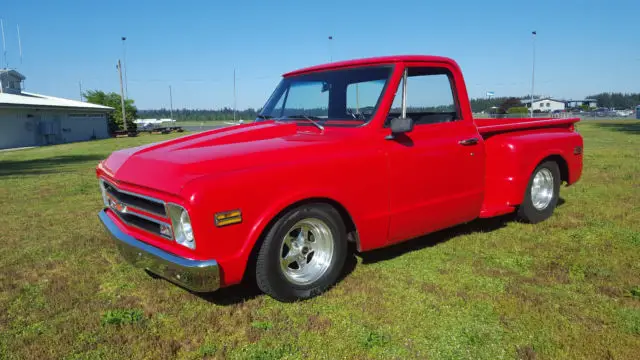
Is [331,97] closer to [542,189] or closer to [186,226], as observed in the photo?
[186,226]

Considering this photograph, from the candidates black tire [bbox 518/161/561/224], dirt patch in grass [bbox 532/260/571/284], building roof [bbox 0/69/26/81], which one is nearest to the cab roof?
black tire [bbox 518/161/561/224]

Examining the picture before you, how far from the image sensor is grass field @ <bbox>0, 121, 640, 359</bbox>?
2676 millimetres

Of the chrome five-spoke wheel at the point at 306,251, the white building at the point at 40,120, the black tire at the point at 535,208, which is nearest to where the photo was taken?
the chrome five-spoke wheel at the point at 306,251

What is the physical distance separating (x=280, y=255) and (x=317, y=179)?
586 millimetres

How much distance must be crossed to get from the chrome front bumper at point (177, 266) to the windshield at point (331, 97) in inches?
Answer: 67.3

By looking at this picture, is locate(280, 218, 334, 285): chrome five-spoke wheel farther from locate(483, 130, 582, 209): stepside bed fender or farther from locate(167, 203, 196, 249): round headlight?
locate(483, 130, 582, 209): stepside bed fender

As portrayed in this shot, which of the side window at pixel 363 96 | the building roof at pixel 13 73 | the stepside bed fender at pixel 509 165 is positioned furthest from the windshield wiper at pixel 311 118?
the building roof at pixel 13 73

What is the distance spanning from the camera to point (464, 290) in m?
3.42

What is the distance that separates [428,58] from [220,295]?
275 cm

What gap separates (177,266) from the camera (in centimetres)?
274

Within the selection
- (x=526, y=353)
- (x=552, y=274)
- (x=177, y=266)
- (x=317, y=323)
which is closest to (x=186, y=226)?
(x=177, y=266)

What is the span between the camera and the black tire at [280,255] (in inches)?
118

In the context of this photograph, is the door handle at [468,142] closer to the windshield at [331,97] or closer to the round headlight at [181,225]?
the windshield at [331,97]

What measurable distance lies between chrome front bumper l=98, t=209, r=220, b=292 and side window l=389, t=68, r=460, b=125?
90.4 inches
